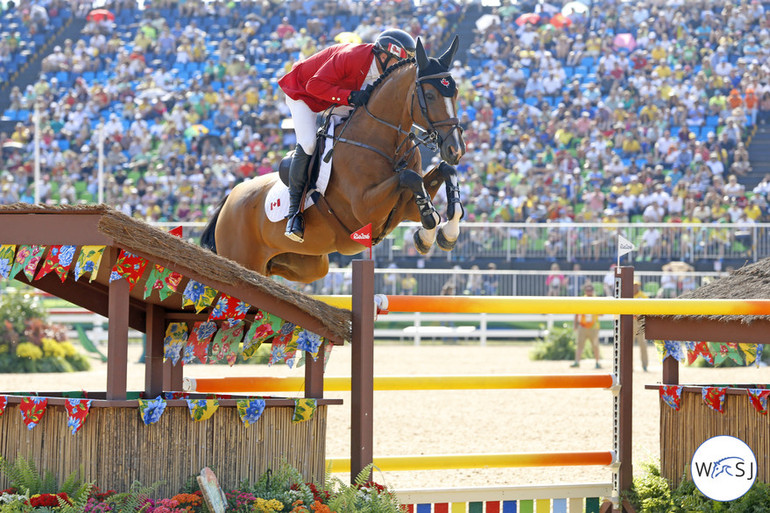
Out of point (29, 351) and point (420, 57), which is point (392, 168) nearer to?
point (420, 57)

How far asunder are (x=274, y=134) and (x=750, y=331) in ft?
62.9

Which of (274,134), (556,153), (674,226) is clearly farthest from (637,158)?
(274,134)

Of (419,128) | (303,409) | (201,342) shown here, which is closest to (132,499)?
(303,409)

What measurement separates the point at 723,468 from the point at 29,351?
11586mm

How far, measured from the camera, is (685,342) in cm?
493

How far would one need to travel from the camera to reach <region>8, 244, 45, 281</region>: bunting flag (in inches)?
144

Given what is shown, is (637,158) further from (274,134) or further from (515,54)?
(274,134)

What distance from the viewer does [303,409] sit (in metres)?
3.77

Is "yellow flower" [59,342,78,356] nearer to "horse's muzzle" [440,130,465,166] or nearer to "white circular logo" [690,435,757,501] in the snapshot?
"horse's muzzle" [440,130,465,166]

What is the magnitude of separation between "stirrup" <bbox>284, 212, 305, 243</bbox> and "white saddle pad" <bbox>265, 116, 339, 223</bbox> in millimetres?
108

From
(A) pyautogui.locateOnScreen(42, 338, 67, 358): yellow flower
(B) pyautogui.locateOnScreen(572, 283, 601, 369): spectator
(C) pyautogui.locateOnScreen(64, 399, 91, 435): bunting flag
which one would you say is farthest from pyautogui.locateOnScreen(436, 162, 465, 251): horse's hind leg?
(A) pyautogui.locateOnScreen(42, 338, 67, 358): yellow flower

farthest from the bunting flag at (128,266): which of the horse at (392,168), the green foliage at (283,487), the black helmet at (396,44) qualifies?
the black helmet at (396,44)

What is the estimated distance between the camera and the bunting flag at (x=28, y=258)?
144 inches

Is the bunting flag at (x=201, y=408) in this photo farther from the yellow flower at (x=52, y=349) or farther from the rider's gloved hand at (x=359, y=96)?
the yellow flower at (x=52, y=349)
